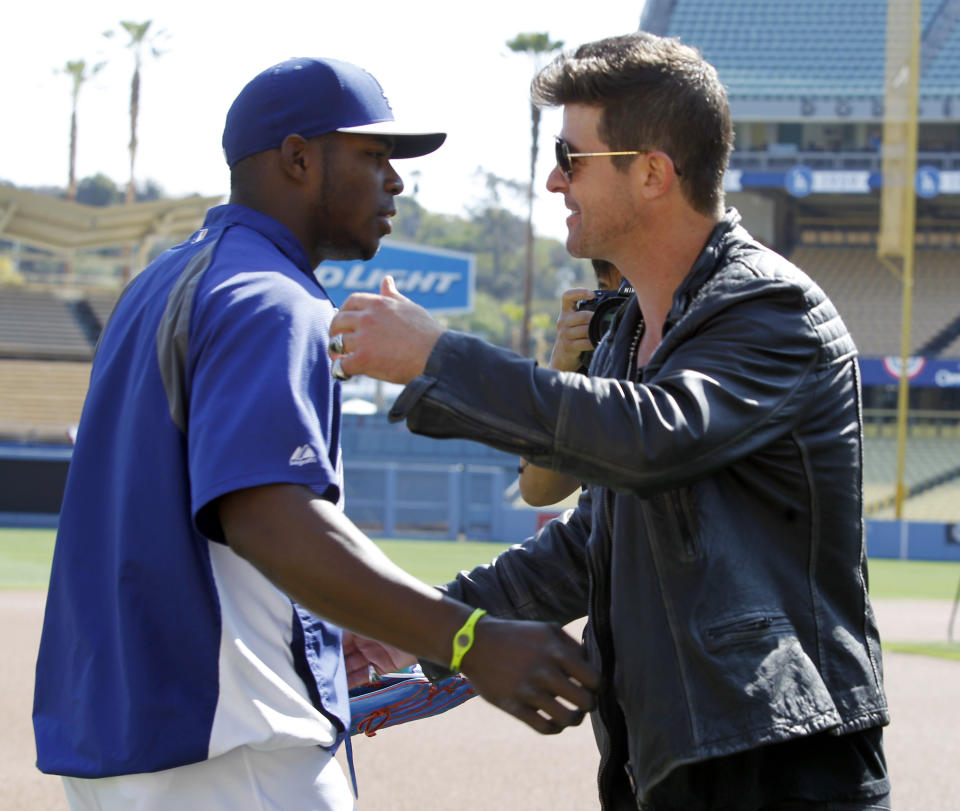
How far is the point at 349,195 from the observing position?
2490 millimetres

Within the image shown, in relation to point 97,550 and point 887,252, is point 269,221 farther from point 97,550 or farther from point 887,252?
point 887,252

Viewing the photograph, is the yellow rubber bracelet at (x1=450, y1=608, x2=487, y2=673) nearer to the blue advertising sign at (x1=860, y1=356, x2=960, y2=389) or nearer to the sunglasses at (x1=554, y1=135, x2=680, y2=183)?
the sunglasses at (x1=554, y1=135, x2=680, y2=183)

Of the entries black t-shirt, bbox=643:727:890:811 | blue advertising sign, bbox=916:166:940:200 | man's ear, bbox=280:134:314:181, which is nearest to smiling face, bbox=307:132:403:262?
man's ear, bbox=280:134:314:181

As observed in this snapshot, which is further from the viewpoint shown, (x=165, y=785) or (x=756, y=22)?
(x=756, y=22)

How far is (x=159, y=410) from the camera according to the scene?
6.97ft

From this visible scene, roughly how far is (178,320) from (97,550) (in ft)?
1.47

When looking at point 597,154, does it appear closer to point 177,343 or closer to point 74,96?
point 177,343

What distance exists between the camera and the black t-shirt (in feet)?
6.90

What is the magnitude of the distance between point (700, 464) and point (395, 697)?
108 cm

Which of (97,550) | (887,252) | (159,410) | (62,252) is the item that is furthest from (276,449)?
(62,252)

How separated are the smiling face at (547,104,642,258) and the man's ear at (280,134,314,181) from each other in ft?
1.60

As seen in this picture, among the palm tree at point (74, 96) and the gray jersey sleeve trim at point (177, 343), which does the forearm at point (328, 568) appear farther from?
the palm tree at point (74, 96)

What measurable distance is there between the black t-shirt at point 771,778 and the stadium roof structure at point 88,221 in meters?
33.7

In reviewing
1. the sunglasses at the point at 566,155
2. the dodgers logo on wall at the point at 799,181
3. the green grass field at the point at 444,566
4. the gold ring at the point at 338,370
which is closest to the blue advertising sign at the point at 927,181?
the dodgers logo on wall at the point at 799,181
